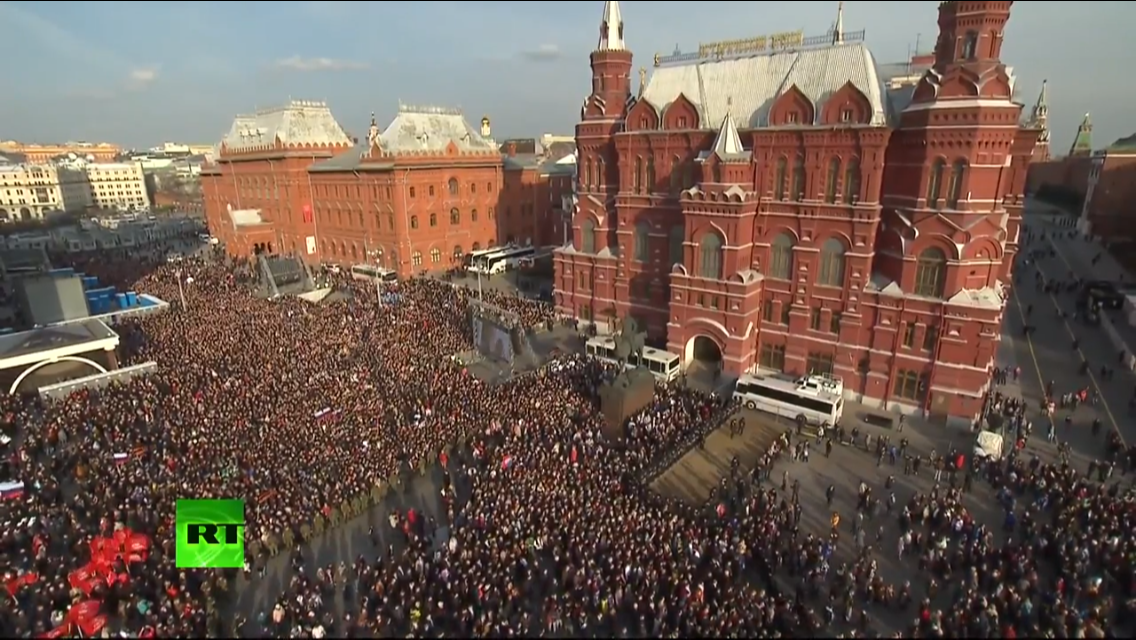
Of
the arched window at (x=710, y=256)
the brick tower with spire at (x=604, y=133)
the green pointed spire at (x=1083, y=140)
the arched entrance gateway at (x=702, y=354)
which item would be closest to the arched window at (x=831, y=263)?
the arched window at (x=710, y=256)

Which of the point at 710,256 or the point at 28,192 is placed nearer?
the point at 710,256

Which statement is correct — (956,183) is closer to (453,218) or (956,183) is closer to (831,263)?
(831,263)

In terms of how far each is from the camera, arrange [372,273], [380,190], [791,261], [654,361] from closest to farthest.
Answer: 1. [791,261]
2. [654,361]
3. [380,190]
4. [372,273]

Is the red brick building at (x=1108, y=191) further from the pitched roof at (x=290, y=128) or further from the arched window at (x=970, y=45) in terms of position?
the pitched roof at (x=290, y=128)

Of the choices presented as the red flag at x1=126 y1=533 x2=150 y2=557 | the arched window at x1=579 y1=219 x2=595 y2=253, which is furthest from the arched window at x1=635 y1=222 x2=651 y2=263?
the red flag at x1=126 y1=533 x2=150 y2=557

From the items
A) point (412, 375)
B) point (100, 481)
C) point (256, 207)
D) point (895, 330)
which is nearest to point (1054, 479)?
point (895, 330)

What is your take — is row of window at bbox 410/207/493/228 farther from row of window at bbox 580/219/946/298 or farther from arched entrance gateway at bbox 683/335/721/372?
arched entrance gateway at bbox 683/335/721/372

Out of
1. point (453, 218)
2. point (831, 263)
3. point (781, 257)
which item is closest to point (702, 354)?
point (781, 257)

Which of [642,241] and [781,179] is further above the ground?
[781,179]
